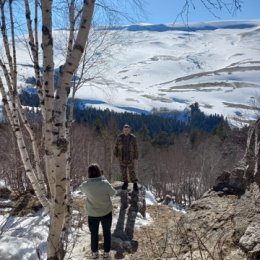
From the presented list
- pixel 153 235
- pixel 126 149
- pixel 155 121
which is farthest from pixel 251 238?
pixel 155 121

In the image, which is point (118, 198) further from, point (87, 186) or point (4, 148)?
point (4, 148)

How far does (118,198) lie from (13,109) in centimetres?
467

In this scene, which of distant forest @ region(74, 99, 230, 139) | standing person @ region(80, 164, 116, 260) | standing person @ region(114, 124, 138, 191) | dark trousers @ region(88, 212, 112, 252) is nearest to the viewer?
standing person @ region(80, 164, 116, 260)

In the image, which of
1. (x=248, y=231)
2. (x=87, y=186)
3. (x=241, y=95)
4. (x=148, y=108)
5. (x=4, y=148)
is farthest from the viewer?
(x=241, y=95)

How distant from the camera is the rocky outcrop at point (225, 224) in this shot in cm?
554

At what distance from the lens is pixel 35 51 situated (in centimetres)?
706

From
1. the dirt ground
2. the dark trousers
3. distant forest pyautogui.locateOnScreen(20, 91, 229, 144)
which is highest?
the dark trousers

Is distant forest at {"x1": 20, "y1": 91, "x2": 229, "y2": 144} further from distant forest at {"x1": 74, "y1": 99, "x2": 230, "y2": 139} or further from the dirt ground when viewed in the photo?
the dirt ground

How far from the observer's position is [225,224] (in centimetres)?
682

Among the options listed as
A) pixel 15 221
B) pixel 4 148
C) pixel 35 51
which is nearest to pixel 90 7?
pixel 35 51

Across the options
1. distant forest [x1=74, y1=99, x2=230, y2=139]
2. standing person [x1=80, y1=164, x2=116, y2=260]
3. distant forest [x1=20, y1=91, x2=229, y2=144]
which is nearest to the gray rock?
standing person [x1=80, y1=164, x2=116, y2=260]

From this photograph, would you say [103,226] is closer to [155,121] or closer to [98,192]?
[98,192]

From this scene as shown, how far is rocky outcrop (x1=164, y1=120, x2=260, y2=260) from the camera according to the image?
554 centimetres

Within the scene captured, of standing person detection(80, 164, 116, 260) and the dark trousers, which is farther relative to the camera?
the dark trousers
